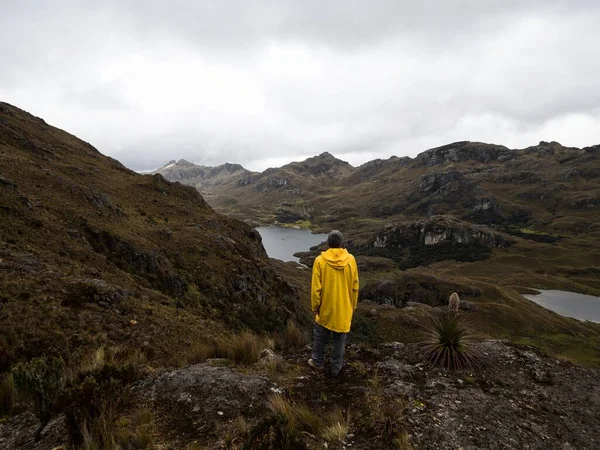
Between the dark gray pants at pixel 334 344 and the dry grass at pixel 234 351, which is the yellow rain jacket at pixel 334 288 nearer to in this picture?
the dark gray pants at pixel 334 344

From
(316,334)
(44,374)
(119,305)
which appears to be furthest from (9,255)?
(316,334)

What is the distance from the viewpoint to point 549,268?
13962cm

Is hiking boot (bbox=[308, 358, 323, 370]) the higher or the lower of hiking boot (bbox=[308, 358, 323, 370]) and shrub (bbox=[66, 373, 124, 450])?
the lower

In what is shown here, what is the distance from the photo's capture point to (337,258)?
7.71 metres

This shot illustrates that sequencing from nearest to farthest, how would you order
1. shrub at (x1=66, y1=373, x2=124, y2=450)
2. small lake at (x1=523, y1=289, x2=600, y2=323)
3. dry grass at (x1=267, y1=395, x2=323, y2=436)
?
shrub at (x1=66, y1=373, x2=124, y2=450), dry grass at (x1=267, y1=395, x2=323, y2=436), small lake at (x1=523, y1=289, x2=600, y2=323)

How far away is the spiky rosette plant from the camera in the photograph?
895cm

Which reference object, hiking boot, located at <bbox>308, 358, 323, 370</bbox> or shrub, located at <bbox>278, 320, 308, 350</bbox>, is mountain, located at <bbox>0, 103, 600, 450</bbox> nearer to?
shrub, located at <bbox>278, 320, 308, 350</bbox>

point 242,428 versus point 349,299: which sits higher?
point 349,299

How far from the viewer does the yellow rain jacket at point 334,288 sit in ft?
25.1

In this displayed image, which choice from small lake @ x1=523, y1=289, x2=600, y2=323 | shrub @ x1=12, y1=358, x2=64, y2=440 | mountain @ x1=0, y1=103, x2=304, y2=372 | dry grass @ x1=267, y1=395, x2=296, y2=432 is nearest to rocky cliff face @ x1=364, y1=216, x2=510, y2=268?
small lake @ x1=523, y1=289, x2=600, y2=323

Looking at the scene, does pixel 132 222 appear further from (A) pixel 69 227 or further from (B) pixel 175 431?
(B) pixel 175 431

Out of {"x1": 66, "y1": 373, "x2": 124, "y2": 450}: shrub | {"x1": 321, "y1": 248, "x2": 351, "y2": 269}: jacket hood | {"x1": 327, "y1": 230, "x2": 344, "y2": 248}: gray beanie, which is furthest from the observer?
{"x1": 327, "y1": 230, "x2": 344, "y2": 248}: gray beanie

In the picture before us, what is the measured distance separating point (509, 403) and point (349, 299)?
416cm

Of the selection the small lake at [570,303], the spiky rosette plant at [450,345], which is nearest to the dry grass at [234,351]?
the spiky rosette plant at [450,345]
